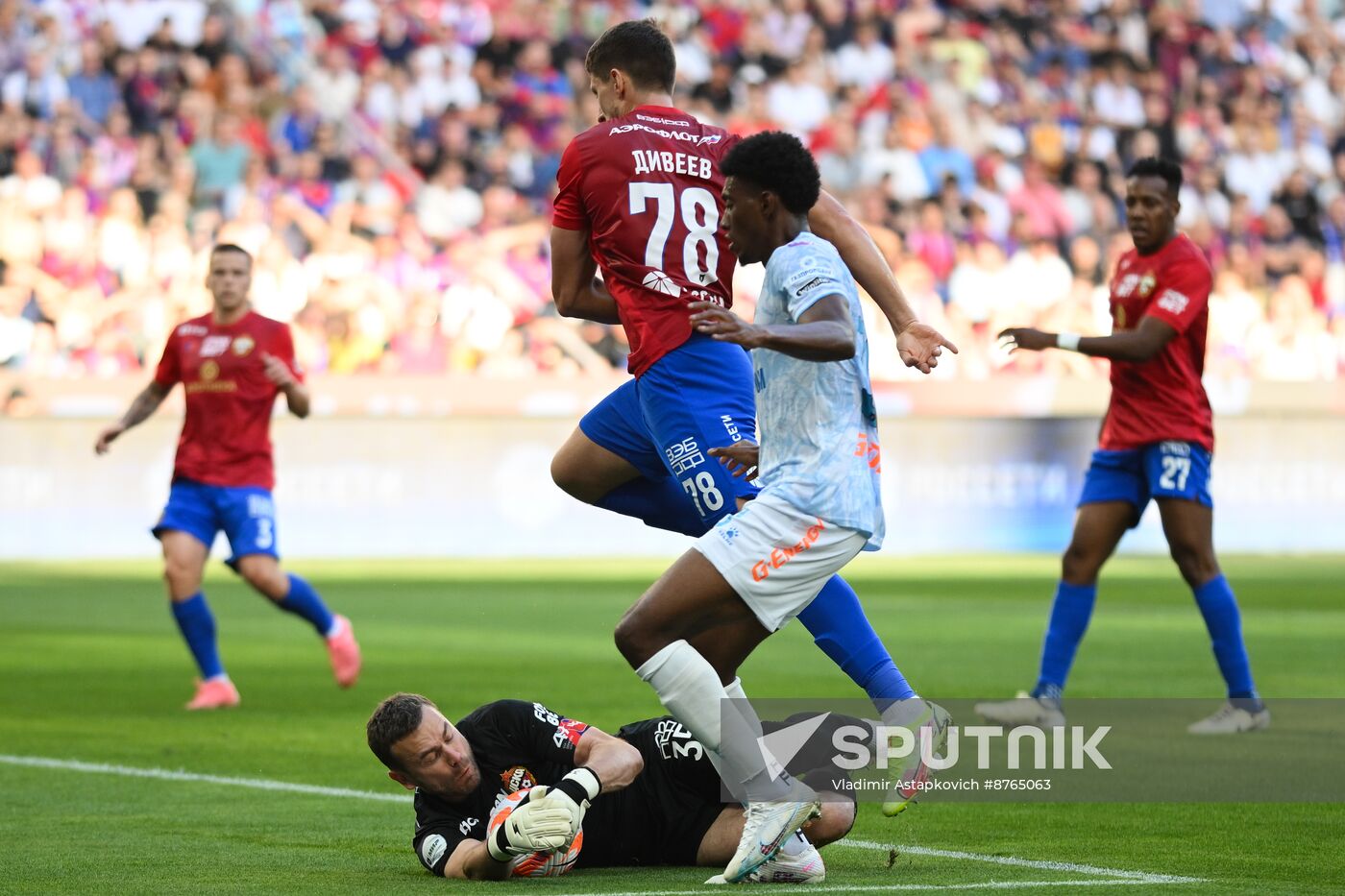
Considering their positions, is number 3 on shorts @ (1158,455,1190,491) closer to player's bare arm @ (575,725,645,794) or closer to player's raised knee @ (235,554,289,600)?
player's bare arm @ (575,725,645,794)

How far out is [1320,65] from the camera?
94.1 feet

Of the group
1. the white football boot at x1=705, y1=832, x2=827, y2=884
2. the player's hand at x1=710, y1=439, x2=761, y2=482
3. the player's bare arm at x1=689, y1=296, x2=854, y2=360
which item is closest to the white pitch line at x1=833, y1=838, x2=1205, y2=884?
A: the white football boot at x1=705, y1=832, x2=827, y2=884

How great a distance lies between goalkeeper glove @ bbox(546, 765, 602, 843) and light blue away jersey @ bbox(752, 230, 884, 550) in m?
0.91

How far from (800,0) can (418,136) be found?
19.4ft

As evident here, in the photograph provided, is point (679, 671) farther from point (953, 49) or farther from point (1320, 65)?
point (1320, 65)

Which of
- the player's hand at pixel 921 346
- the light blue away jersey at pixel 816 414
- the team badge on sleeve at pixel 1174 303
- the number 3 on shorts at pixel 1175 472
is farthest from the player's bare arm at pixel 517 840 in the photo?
the team badge on sleeve at pixel 1174 303

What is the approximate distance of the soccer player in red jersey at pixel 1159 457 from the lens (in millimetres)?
9531

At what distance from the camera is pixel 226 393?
11266 millimetres

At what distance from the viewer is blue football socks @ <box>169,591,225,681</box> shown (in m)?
10.8

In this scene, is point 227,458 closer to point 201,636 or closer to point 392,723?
point 201,636

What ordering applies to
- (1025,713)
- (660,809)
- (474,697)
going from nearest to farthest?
(660,809) → (1025,713) → (474,697)

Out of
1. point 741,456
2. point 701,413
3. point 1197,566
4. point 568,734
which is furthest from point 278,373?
point 568,734

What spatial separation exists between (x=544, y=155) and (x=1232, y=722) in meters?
15.9

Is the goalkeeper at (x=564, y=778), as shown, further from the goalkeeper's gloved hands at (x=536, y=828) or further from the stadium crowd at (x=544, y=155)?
the stadium crowd at (x=544, y=155)
